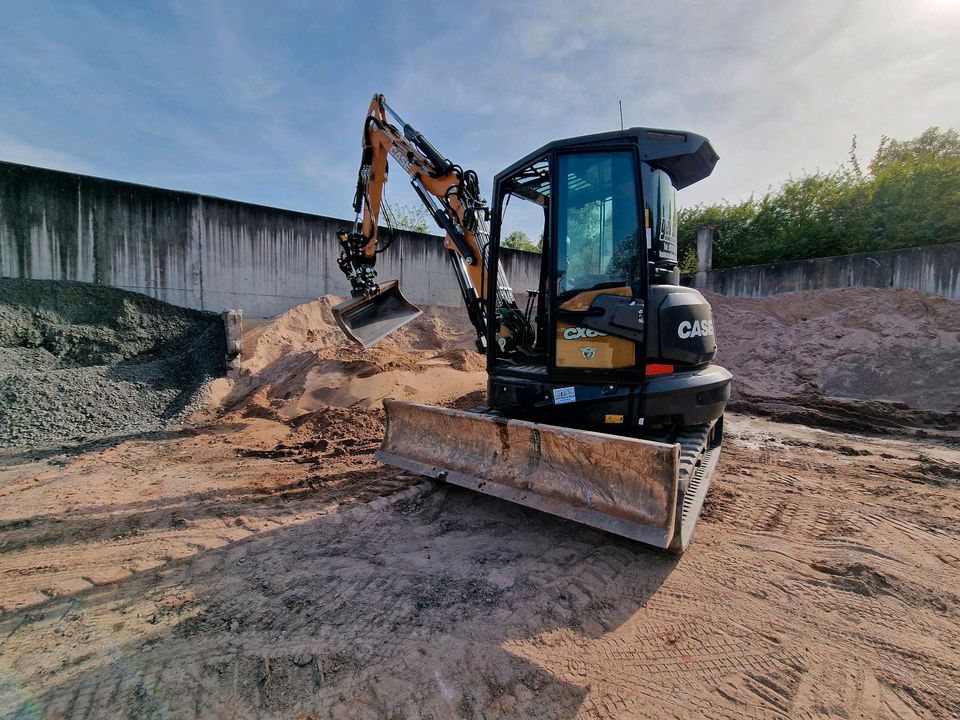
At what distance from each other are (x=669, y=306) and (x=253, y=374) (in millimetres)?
7187

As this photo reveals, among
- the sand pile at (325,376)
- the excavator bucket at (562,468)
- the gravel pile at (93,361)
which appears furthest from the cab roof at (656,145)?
the gravel pile at (93,361)

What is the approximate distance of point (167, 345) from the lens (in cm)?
920

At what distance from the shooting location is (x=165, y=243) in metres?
10.3

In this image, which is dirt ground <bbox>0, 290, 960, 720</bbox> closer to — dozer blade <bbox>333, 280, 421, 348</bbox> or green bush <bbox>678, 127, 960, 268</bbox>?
Answer: dozer blade <bbox>333, 280, 421, 348</bbox>

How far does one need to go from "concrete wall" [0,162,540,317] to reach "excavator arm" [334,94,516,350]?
3432 millimetres

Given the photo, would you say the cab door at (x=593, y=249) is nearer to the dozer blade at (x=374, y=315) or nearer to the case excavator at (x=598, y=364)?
the case excavator at (x=598, y=364)

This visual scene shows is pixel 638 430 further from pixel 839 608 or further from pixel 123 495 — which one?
pixel 123 495

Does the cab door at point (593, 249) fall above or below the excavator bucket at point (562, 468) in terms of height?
above

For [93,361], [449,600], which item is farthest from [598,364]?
[93,361]

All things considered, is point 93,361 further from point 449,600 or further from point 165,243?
point 449,600

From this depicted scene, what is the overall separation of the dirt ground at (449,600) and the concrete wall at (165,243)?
6.42 meters

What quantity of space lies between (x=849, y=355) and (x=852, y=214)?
8.60 metres

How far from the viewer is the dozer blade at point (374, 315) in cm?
581

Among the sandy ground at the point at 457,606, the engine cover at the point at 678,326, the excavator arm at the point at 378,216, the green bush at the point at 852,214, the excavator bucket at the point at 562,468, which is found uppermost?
the green bush at the point at 852,214
